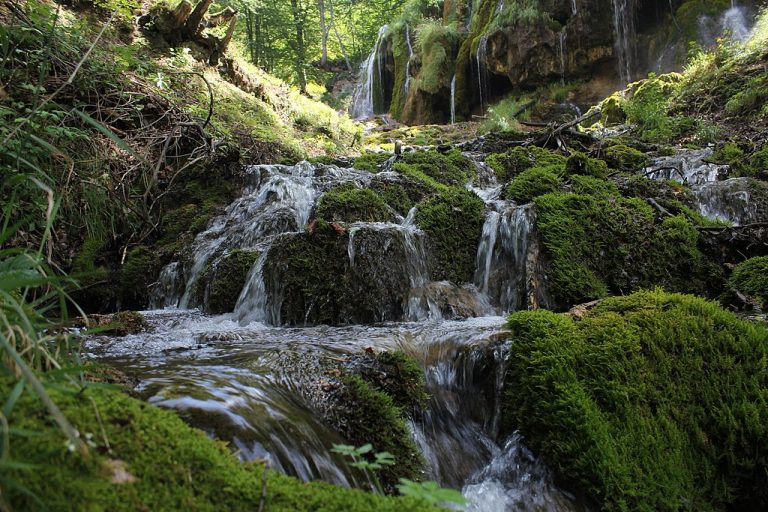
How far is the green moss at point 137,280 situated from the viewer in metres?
6.28

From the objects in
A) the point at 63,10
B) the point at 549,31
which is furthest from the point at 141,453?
the point at 549,31

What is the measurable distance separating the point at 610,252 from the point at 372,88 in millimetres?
22198

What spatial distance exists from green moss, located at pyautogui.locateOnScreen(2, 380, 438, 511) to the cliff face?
57.0 feet

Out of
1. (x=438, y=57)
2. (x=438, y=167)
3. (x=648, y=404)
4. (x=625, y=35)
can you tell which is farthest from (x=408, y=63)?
(x=648, y=404)

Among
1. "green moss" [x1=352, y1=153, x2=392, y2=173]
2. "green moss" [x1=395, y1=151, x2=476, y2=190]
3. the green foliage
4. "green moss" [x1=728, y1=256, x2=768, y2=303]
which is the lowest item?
"green moss" [x1=728, y1=256, x2=768, y2=303]

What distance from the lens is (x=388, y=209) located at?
5.92 m

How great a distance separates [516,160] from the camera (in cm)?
816

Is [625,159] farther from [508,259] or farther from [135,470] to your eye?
[135,470]

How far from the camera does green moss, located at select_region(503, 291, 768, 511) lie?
96.6 inches

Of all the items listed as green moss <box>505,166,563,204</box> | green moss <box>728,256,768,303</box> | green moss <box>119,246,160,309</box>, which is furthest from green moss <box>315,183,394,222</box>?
green moss <box>728,256,768,303</box>

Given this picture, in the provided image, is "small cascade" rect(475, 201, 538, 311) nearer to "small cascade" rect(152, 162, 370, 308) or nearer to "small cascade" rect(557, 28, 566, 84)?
"small cascade" rect(152, 162, 370, 308)

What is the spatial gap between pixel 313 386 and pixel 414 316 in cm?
225

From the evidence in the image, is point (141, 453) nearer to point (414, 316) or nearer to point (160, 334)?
point (160, 334)

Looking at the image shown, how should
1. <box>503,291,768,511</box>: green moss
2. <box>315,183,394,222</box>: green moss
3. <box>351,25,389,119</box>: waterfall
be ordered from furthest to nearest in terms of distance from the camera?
1. <box>351,25,389,119</box>: waterfall
2. <box>315,183,394,222</box>: green moss
3. <box>503,291,768,511</box>: green moss
